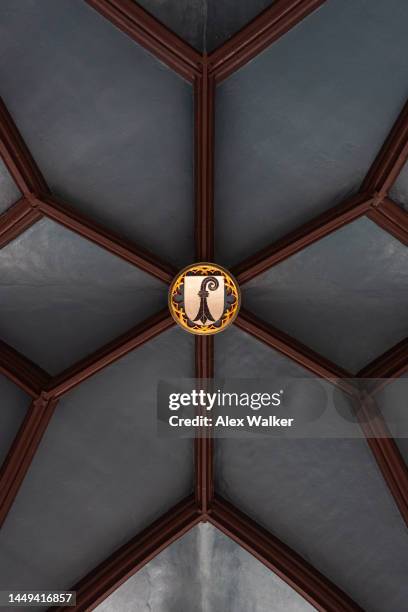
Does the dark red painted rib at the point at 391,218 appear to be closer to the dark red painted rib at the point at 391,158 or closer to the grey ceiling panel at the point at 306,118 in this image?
the dark red painted rib at the point at 391,158

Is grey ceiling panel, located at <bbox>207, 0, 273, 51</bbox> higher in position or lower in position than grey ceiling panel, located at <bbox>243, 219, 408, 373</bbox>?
higher

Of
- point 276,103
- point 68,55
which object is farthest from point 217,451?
point 68,55

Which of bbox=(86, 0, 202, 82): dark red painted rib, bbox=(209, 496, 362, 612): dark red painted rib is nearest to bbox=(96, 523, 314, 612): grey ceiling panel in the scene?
bbox=(209, 496, 362, 612): dark red painted rib

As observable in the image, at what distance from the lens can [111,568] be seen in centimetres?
1042

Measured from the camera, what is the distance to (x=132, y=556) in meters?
10.5

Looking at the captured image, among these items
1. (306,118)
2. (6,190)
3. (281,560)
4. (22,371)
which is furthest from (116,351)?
(306,118)

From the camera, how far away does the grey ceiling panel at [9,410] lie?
32.9 ft

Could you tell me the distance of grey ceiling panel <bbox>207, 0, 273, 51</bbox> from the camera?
27.3 feet

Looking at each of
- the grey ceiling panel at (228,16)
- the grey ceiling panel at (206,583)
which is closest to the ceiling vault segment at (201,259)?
the grey ceiling panel at (228,16)

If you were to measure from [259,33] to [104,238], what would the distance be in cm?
296

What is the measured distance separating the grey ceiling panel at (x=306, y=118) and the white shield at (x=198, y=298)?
0.48 meters

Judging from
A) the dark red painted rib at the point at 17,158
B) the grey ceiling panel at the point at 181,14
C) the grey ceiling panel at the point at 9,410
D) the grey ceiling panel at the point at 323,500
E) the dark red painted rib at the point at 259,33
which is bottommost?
the grey ceiling panel at the point at 323,500

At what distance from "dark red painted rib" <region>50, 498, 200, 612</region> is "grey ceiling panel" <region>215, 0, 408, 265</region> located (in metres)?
3.45

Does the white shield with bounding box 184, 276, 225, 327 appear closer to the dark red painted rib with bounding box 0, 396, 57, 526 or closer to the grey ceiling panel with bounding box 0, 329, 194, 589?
the grey ceiling panel with bounding box 0, 329, 194, 589
